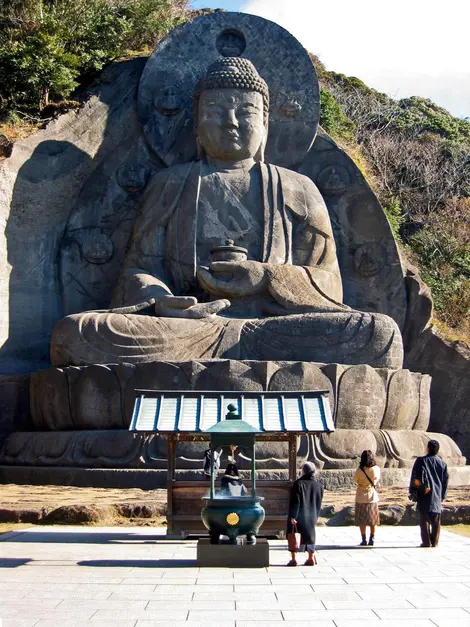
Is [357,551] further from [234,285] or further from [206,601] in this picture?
[234,285]

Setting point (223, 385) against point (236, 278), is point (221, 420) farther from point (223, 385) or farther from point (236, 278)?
point (236, 278)

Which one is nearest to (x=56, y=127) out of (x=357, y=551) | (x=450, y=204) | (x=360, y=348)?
(x=360, y=348)

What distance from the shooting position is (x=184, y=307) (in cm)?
1041

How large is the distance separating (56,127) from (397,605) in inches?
363

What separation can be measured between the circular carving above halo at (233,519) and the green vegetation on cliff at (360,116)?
851cm

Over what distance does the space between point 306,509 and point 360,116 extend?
19399 millimetres

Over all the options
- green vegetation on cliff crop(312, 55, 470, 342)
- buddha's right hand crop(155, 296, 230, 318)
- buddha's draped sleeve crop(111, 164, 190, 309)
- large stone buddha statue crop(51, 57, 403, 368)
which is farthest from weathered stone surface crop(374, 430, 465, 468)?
green vegetation on cliff crop(312, 55, 470, 342)

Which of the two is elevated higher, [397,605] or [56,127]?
[56,127]

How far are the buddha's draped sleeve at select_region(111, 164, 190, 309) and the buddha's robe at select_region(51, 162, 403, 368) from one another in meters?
0.01

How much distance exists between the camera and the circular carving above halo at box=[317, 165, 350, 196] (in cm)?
1247

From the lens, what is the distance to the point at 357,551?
20.5 feet

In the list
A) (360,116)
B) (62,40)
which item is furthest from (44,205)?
(360,116)

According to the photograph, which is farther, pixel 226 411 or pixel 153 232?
pixel 153 232

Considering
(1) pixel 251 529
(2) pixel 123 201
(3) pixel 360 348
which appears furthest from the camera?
(2) pixel 123 201
